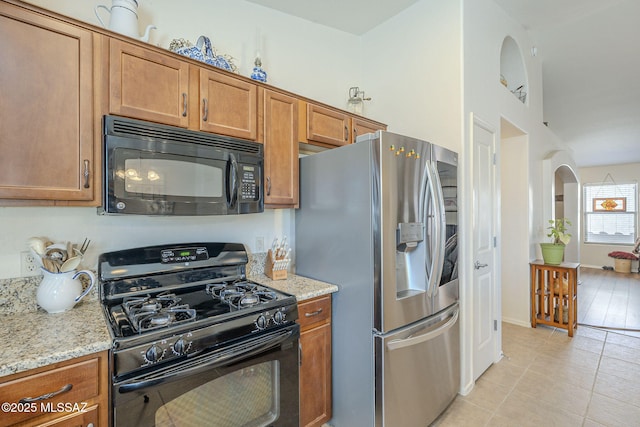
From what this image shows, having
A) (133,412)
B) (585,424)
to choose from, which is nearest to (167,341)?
(133,412)

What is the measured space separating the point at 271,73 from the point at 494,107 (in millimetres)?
1979

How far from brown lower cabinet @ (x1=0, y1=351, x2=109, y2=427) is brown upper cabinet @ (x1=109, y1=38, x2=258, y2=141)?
3.43 ft

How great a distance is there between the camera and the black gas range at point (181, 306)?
115cm

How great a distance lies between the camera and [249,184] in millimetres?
1795

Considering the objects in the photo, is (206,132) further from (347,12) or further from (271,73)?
(347,12)

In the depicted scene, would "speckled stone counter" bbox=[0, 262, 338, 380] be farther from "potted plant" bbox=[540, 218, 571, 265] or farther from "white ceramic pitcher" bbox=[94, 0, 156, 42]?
"potted plant" bbox=[540, 218, 571, 265]

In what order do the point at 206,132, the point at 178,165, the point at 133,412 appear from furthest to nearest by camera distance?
1. the point at 206,132
2. the point at 178,165
3. the point at 133,412

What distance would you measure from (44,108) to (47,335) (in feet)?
2.92

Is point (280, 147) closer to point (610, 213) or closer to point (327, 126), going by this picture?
point (327, 126)

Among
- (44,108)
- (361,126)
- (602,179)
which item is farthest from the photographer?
(602,179)

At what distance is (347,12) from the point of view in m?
2.65

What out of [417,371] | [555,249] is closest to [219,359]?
[417,371]

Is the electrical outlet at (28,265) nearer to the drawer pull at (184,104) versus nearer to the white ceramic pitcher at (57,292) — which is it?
the white ceramic pitcher at (57,292)

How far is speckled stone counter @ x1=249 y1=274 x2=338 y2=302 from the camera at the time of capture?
1745mm
